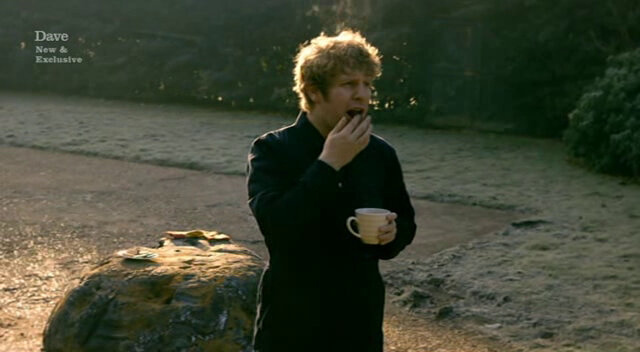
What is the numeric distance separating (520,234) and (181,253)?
3.85m

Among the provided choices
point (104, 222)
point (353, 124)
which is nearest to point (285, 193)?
point (353, 124)

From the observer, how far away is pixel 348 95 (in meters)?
3.19

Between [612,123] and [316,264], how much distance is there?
338 inches

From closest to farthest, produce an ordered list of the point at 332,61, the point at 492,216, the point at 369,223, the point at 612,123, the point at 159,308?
the point at 369,223, the point at 332,61, the point at 159,308, the point at 492,216, the point at 612,123

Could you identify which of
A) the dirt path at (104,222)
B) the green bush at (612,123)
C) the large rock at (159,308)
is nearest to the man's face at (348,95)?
the large rock at (159,308)

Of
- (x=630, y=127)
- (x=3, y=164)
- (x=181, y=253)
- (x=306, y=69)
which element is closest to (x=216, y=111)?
(x=3, y=164)

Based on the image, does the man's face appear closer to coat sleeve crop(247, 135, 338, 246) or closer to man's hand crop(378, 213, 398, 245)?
coat sleeve crop(247, 135, 338, 246)

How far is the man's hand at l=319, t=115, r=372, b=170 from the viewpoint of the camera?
3072 millimetres

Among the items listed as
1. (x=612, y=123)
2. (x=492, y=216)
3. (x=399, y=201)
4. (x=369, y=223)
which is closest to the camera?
(x=369, y=223)

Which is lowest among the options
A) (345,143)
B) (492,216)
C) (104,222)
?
(104,222)

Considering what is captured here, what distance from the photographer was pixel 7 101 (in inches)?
733

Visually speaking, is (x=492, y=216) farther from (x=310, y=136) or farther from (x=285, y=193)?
(x=285, y=193)

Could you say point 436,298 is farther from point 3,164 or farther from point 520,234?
point 3,164

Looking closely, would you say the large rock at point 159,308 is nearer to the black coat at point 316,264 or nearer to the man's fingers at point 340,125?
the black coat at point 316,264
